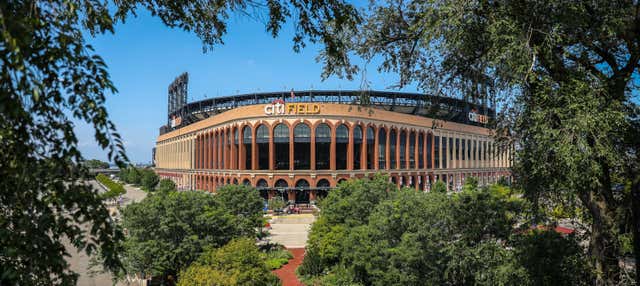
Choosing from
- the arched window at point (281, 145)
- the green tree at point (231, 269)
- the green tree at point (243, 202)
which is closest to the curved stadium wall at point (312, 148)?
the arched window at point (281, 145)

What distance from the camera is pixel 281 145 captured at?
6806 centimetres

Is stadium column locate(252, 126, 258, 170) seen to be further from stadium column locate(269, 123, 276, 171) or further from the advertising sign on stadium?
the advertising sign on stadium

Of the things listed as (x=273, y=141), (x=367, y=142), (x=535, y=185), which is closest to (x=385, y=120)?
(x=367, y=142)

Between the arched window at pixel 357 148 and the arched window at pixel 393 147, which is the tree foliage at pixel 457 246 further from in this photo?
the arched window at pixel 393 147

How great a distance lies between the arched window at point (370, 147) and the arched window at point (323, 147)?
290 inches

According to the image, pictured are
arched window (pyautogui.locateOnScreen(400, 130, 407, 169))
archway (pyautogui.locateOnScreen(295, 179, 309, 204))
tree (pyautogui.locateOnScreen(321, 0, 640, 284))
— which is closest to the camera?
tree (pyautogui.locateOnScreen(321, 0, 640, 284))

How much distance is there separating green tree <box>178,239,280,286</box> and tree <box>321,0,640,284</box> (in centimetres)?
1292

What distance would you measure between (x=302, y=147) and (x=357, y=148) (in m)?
10.1

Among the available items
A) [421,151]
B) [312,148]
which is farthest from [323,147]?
[421,151]

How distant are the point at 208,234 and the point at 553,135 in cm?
2120

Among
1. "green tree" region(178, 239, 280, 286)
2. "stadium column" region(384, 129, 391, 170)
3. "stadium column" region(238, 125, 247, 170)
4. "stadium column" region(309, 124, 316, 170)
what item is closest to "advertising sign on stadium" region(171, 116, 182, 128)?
"stadium column" region(238, 125, 247, 170)

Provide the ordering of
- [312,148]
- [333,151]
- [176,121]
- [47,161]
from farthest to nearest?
[176,121] < [333,151] < [312,148] < [47,161]

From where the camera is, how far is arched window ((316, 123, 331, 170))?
Answer: 64.6m

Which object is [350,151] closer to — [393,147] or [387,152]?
[387,152]
